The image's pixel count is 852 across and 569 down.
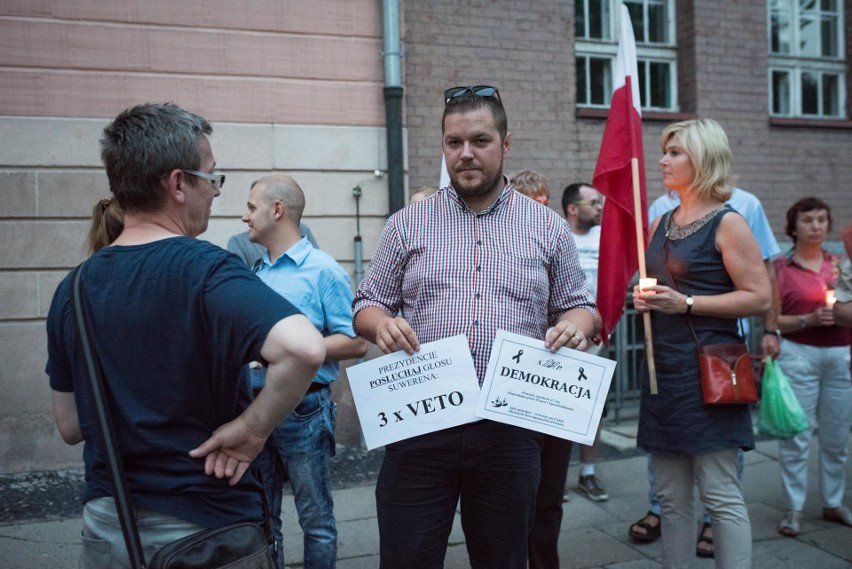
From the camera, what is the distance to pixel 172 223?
6.55 ft

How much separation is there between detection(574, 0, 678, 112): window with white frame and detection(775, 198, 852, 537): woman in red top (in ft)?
11.1

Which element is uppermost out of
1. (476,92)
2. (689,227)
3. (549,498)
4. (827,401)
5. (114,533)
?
(476,92)

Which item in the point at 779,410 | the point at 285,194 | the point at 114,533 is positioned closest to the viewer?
the point at 114,533

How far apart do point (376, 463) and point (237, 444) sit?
4169 mm

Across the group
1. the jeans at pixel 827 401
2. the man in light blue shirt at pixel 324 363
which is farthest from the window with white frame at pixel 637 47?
the man in light blue shirt at pixel 324 363

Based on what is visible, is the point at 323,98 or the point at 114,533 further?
the point at 323,98

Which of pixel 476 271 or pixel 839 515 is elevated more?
pixel 476 271

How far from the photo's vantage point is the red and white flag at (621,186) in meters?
3.69

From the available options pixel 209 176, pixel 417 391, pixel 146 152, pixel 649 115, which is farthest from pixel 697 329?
pixel 649 115

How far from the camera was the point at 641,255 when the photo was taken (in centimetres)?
354

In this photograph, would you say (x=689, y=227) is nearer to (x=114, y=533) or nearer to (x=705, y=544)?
(x=705, y=544)

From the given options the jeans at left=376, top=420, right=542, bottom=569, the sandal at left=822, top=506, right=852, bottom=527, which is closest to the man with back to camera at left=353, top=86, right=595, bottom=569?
the jeans at left=376, top=420, right=542, bottom=569

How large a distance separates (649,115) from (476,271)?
226 inches

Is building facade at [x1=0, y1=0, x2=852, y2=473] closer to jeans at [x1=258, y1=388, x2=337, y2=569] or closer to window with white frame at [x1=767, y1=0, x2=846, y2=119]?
window with white frame at [x1=767, y1=0, x2=846, y2=119]
